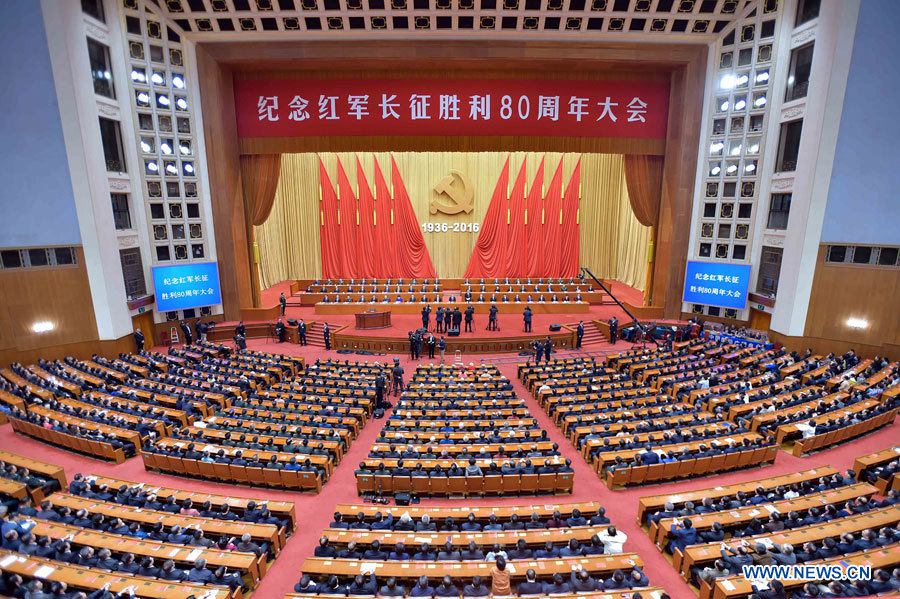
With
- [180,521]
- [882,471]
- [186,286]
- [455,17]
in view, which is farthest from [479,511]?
[455,17]

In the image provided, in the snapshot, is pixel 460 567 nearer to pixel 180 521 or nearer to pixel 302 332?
pixel 180 521

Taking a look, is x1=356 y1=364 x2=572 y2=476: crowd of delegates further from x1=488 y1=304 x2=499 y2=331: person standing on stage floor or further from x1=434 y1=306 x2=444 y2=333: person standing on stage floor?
x1=488 y1=304 x2=499 y2=331: person standing on stage floor

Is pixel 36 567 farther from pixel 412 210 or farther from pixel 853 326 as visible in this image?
pixel 412 210

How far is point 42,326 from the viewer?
16.8m

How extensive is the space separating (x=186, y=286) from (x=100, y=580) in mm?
16532

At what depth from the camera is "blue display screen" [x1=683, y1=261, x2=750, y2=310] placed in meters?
20.3

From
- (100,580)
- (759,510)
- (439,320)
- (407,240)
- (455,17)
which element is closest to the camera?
(100,580)

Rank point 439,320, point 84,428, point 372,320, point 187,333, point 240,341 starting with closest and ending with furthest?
1. point 84,428
2. point 240,341
3. point 187,333
4. point 439,320
5. point 372,320

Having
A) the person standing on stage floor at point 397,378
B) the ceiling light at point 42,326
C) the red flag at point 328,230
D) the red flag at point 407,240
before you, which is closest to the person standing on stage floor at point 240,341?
the ceiling light at point 42,326

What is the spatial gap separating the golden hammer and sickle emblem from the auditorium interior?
158 millimetres

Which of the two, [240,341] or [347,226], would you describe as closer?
[240,341]

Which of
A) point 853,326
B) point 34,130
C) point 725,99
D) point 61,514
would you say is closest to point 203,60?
point 34,130

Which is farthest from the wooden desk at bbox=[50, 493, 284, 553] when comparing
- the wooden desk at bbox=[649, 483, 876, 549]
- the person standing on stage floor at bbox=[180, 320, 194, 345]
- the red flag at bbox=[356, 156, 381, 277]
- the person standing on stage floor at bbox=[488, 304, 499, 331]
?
the red flag at bbox=[356, 156, 381, 277]

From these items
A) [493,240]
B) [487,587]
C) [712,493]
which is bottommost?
[487,587]
